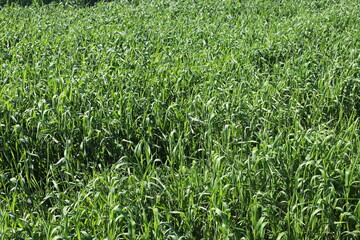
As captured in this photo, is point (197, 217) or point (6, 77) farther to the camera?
point (6, 77)

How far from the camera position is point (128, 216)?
3043 millimetres

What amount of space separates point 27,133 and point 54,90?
2.52ft

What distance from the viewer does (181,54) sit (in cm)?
600

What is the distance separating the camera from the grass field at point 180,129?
125 inches

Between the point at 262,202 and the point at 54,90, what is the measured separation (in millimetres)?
2462

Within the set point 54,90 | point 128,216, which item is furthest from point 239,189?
point 54,90

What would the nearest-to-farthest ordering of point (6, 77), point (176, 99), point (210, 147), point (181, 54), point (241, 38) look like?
1. point (210, 147)
2. point (176, 99)
3. point (6, 77)
4. point (181, 54)
5. point (241, 38)

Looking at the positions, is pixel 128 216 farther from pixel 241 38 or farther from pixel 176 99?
pixel 241 38

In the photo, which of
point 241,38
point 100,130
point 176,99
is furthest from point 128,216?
point 241,38

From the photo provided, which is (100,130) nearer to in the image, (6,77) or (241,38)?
(6,77)

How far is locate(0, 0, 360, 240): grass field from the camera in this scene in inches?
125

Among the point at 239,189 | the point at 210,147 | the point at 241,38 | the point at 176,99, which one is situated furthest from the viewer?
the point at 241,38

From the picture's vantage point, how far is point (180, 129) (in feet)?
14.7

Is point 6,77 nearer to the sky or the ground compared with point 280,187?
nearer to the sky
